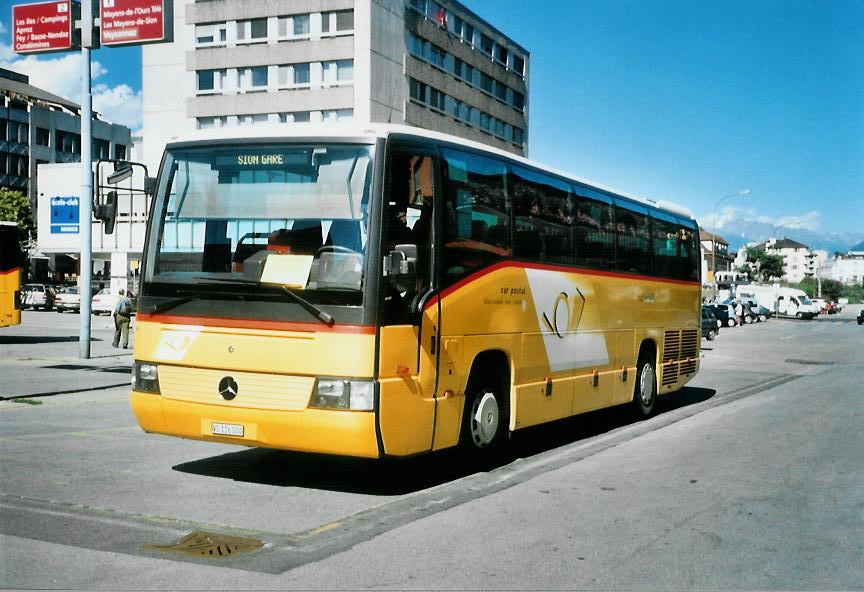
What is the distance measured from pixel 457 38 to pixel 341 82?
41.9 feet

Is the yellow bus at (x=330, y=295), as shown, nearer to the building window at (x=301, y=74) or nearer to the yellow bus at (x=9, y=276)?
the yellow bus at (x=9, y=276)

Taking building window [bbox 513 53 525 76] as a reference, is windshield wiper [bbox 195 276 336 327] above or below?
below

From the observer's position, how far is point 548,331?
10391 mm

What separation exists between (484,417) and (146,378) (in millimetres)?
3135

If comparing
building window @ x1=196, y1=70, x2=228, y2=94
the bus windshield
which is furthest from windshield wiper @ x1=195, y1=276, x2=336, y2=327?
building window @ x1=196, y1=70, x2=228, y2=94

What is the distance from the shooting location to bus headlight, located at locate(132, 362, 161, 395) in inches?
316

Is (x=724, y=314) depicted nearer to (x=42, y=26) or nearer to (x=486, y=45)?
(x=486, y=45)

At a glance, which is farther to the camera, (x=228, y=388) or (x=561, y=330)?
(x=561, y=330)

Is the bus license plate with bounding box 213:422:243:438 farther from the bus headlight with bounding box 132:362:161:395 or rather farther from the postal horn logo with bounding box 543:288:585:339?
the postal horn logo with bounding box 543:288:585:339

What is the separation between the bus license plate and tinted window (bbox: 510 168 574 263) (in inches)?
140

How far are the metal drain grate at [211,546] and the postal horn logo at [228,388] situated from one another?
1.49 m

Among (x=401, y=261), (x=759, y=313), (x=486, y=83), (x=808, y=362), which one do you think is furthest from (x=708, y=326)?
(x=401, y=261)

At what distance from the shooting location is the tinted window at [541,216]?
9891 millimetres

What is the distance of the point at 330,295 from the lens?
24.2 feet
